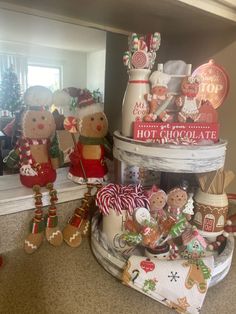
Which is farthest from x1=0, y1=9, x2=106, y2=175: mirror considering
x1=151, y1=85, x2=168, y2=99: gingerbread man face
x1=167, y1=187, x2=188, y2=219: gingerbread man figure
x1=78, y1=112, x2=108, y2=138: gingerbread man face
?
x1=167, y1=187, x2=188, y2=219: gingerbread man figure

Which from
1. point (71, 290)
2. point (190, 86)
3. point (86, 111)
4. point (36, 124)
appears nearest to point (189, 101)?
point (190, 86)

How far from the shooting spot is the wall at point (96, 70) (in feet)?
2.61

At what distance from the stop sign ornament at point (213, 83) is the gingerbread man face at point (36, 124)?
36cm

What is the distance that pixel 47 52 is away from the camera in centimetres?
73

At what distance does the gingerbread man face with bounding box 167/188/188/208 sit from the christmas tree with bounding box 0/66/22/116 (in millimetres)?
451

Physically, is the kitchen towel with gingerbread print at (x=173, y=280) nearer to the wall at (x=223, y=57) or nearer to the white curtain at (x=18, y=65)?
the wall at (x=223, y=57)

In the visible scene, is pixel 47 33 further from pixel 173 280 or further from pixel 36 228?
pixel 173 280

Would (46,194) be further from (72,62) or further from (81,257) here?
(72,62)

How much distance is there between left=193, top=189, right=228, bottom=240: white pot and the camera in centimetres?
56

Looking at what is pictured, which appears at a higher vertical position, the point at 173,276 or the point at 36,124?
the point at 36,124

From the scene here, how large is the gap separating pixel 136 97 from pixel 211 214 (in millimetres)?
297

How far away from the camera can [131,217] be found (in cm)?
54

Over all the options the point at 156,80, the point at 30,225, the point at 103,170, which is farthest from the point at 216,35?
the point at 30,225

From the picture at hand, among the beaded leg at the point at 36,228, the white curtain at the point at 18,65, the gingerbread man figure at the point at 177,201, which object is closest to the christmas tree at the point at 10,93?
the white curtain at the point at 18,65
